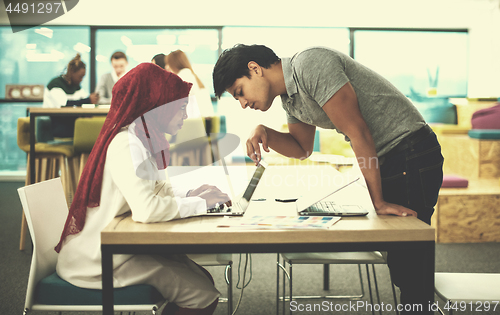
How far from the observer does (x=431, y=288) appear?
95cm

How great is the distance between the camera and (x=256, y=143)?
52.8 inches

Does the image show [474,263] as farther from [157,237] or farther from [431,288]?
[157,237]

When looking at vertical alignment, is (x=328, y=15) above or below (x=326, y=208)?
above

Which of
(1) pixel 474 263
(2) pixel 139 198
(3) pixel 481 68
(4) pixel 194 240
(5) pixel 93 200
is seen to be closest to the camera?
(4) pixel 194 240

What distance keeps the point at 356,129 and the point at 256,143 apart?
0.39m

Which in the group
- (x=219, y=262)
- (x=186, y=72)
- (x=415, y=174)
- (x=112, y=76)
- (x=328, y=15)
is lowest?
(x=219, y=262)

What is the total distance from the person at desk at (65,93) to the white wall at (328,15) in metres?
2.30

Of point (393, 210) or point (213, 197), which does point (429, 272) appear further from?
point (213, 197)

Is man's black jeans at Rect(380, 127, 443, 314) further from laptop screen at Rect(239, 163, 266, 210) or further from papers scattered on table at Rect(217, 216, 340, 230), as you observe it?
laptop screen at Rect(239, 163, 266, 210)

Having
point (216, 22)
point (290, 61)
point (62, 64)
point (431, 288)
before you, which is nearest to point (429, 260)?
point (431, 288)

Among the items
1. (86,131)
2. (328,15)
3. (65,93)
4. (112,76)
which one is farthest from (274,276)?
(328,15)

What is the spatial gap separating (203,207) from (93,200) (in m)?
0.33

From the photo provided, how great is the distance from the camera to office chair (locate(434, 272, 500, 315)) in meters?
1.15

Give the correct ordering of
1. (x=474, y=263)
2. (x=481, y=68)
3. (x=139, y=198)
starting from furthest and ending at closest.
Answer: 1. (x=481, y=68)
2. (x=474, y=263)
3. (x=139, y=198)
